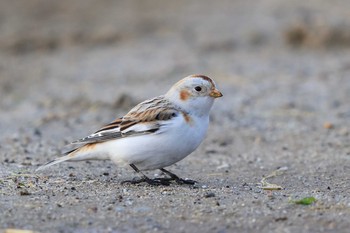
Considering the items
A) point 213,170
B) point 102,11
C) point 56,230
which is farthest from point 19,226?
point 102,11

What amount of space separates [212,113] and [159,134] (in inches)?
181

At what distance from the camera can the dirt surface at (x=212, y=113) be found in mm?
6512

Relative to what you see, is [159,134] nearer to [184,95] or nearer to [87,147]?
[184,95]

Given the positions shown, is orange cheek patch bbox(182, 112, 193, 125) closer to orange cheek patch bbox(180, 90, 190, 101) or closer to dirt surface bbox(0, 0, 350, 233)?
orange cheek patch bbox(180, 90, 190, 101)

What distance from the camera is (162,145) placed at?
24.1 ft

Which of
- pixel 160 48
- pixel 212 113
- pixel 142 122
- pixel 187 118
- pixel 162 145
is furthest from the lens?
pixel 160 48

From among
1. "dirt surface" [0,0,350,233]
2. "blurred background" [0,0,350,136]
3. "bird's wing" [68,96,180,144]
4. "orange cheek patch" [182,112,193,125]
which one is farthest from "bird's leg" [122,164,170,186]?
"blurred background" [0,0,350,136]

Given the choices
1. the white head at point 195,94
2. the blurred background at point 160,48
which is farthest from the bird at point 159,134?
the blurred background at point 160,48

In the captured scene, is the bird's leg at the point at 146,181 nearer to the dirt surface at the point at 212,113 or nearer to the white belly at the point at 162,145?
the white belly at the point at 162,145

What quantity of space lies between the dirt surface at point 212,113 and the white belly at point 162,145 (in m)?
0.24

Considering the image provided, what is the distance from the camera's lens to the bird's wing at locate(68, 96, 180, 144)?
7.48 meters

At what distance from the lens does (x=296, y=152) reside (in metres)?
9.85

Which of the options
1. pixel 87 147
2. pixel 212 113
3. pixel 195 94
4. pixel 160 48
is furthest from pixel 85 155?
pixel 160 48

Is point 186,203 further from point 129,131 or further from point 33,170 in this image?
point 33,170
